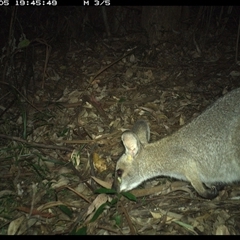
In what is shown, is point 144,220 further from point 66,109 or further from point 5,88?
point 5,88

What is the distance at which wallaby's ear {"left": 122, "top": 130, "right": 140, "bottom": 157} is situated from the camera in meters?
3.99

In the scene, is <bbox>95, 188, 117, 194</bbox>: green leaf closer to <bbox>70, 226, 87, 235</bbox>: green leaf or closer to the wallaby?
the wallaby

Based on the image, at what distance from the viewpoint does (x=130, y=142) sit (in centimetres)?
415

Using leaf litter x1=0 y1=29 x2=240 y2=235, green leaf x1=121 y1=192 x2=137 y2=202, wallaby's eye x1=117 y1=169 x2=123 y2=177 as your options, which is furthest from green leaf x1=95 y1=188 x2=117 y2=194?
wallaby's eye x1=117 y1=169 x2=123 y2=177

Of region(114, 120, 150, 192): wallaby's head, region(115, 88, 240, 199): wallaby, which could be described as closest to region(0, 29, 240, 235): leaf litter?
region(114, 120, 150, 192): wallaby's head

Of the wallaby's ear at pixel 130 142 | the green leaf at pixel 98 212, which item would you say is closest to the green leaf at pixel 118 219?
the green leaf at pixel 98 212

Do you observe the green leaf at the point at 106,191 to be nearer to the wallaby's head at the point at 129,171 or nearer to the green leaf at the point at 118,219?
the wallaby's head at the point at 129,171

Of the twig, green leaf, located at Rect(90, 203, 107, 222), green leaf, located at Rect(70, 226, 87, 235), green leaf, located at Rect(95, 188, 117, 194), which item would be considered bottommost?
the twig

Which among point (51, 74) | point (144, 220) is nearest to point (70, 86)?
point (51, 74)

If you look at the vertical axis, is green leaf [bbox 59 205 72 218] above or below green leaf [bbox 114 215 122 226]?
above

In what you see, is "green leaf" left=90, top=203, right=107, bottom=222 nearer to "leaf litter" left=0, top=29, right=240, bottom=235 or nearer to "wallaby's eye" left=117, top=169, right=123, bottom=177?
"leaf litter" left=0, top=29, right=240, bottom=235

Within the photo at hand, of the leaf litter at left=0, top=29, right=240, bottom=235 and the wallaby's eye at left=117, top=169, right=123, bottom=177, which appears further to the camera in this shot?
the wallaby's eye at left=117, top=169, right=123, bottom=177

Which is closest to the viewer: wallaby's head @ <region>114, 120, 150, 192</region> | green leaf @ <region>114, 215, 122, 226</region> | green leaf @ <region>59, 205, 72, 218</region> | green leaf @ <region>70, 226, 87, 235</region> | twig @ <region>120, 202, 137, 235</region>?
green leaf @ <region>70, 226, 87, 235</region>

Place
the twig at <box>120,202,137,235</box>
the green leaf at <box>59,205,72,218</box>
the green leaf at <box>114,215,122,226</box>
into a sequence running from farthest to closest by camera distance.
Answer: the green leaf at <box>59,205,72,218</box>
the green leaf at <box>114,215,122,226</box>
the twig at <box>120,202,137,235</box>
